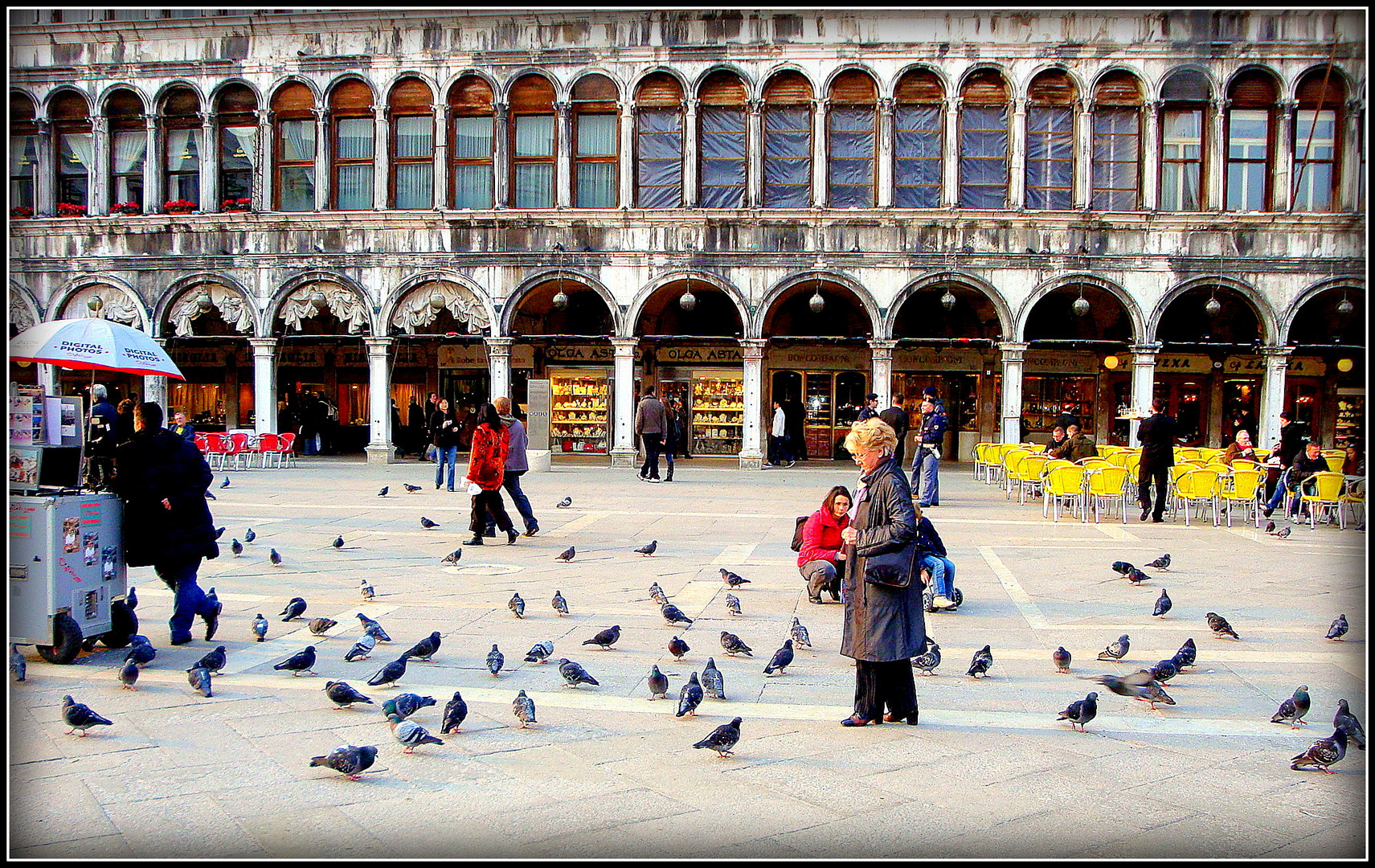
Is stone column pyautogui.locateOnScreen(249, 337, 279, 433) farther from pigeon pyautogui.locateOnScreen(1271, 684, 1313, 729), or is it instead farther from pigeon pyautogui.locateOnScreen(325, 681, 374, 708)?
pigeon pyautogui.locateOnScreen(1271, 684, 1313, 729)

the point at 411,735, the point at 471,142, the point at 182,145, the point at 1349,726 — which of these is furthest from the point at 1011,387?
the point at 411,735

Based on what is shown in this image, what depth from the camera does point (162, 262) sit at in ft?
81.5

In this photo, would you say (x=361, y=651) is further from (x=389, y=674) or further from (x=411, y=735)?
(x=411, y=735)

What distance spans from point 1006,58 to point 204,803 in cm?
2315

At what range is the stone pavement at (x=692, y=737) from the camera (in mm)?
4090

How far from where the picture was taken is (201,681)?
19.1 ft

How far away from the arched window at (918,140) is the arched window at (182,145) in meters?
16.5

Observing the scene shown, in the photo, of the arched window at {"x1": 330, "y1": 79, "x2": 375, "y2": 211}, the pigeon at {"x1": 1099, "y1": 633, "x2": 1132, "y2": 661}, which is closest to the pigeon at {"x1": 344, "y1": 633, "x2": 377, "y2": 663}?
the pigeon at {"x1": 1099, "y1": 633, "x2": 1132, "y2": 661}

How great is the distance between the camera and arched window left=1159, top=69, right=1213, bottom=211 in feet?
75.9

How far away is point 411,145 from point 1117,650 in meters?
21.7

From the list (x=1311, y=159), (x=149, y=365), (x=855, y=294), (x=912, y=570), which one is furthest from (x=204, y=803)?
(x=1311, y=159)

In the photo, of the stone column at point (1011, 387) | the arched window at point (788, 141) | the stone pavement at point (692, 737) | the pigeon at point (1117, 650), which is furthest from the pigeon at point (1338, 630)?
the arched window at point (788, 141)

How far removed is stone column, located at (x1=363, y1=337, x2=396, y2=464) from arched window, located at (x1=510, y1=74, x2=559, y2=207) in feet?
15.3

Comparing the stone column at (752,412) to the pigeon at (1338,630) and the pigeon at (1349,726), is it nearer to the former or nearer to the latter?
the pigeon at (1338,630)
